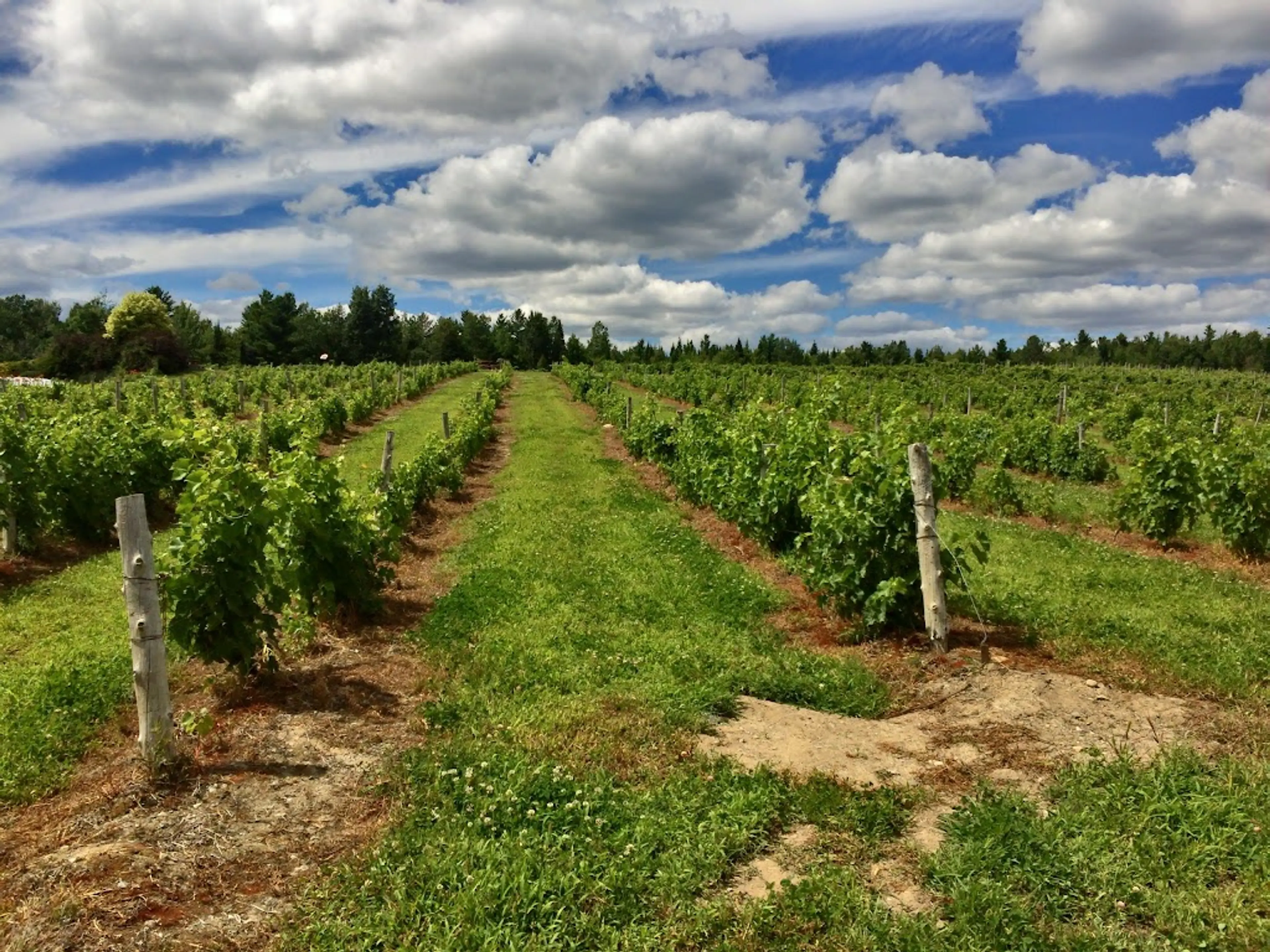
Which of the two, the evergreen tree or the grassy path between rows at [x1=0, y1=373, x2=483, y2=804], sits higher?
the evergreen tree

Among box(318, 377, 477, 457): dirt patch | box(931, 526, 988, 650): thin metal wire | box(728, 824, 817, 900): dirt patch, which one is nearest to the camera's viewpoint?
box(728, 824, 817, 900): dirt patch

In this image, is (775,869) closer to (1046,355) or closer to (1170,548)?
(1170,548)

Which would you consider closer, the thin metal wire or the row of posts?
the row of posts

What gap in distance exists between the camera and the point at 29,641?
8.02 meters

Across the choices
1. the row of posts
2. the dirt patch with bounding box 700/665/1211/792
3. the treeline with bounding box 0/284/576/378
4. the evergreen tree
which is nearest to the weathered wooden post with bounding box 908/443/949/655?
the dirt patch with bounding box 700/665/1211/792

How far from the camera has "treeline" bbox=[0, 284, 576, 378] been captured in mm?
58031

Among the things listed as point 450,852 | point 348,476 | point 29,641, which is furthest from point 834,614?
point 348,476

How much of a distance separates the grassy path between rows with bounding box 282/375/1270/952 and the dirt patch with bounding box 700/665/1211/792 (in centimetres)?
28

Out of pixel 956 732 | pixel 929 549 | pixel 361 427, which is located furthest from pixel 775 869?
pixel 361 427

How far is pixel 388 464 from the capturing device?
12508 millimetres

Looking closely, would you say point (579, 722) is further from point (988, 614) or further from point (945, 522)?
point (945, 522)

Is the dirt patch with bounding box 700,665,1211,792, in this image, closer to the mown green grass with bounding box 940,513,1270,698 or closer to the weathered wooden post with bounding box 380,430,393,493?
the mown green grass with bounding box 940,513,1270,698

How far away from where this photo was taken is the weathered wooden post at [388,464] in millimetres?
12062

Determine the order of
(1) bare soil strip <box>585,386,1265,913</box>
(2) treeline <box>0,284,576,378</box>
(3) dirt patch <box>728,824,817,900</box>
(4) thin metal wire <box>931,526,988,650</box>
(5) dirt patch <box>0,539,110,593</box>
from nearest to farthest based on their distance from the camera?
(3) dirt patch <box>728,824,817,900</box> < (1) bare soil strip <box>585,386,1265,913</box> < (4) thin metal wire <box>931,526,988,650</box> < (5) dirt patch <box>0,539,110,593</box> < (2) treeline <box>0,284,576,378</box>
